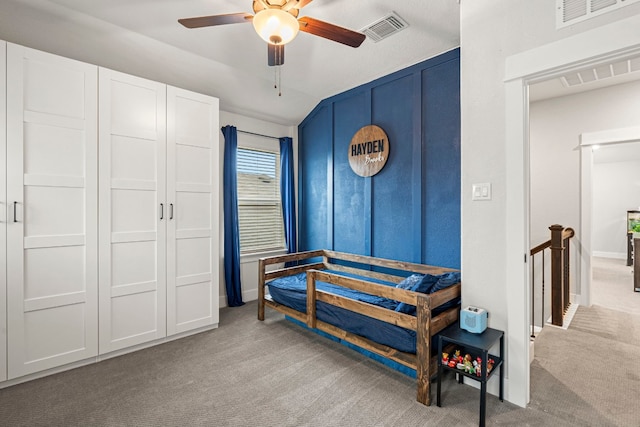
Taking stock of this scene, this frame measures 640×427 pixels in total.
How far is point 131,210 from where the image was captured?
2.62m

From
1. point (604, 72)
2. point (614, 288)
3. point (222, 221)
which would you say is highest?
point (604, 72)

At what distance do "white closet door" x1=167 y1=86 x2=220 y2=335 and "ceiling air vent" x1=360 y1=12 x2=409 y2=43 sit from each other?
64.6 inches

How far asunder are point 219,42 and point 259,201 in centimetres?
202

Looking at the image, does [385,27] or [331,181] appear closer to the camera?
[385,27]

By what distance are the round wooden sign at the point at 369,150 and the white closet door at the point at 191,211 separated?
1.57 metres

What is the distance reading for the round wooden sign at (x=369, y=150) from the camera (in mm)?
3352

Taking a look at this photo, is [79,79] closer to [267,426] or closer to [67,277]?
[67,277]

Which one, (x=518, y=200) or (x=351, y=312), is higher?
(x=518, y=200)

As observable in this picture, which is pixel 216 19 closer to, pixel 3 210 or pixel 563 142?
pixel 3 210

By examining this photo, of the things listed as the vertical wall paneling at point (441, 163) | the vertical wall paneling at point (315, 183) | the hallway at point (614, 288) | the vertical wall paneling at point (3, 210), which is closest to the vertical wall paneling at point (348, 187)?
the vertical wall paneling at point (315, 183)

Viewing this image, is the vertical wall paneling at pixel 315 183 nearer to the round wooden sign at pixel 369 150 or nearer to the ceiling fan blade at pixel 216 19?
the round wooden sign at pixel 369 150

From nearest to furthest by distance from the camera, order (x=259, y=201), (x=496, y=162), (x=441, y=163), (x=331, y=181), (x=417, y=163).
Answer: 1. (x=496, y=162)
2. (x=441, y=163)
3. (x=417, y=163)
4. (x=331, y=181)
5. (x=259, y=201)

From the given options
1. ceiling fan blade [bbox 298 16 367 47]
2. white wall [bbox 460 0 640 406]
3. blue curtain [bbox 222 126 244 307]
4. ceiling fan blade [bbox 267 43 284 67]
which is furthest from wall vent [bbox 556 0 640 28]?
blue curtain [bbox 222 126 244 307]

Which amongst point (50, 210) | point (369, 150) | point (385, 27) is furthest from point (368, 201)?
point (50, 210)
